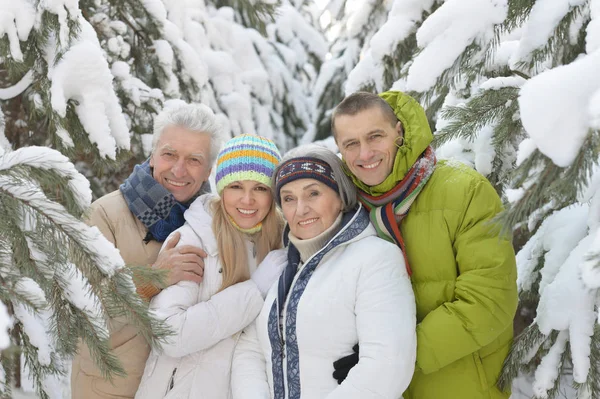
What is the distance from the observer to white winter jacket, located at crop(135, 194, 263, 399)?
2.29 metres

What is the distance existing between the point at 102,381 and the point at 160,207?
0.77 meters

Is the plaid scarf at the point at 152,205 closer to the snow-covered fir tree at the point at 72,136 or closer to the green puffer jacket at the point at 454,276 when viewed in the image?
the snow-covered fir tree at the point at 72,136

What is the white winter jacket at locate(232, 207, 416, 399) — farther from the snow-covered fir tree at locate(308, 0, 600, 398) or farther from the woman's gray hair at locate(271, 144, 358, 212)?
the snow-covered fir tree at locate(308, 0, 600, 398)

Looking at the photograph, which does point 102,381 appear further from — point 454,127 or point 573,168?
point 573,168

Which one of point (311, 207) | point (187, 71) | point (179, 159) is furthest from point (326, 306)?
point (187, 71)

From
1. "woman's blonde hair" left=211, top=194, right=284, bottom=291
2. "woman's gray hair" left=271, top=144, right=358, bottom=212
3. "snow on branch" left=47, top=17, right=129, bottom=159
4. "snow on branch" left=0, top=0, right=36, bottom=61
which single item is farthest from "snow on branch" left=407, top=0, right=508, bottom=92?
"snow on branch" left=0, top=0, right=36, bottom=61

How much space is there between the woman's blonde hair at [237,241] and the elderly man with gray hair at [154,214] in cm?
10

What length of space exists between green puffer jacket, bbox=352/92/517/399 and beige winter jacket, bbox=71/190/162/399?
1081 mm

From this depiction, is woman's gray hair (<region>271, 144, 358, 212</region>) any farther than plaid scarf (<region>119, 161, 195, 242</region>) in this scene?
No

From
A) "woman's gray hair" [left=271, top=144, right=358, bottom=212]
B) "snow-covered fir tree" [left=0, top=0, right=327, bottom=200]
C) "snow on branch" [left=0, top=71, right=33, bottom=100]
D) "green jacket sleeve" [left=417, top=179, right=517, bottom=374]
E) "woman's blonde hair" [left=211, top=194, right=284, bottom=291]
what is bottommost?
"green jacket sleeve" [left=417, top=179, right=517, bottom=374]

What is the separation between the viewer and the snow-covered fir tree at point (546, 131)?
1151 mm

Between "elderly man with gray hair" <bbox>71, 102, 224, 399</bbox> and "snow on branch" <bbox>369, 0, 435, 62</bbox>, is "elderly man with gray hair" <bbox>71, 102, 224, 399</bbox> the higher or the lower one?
the lower one

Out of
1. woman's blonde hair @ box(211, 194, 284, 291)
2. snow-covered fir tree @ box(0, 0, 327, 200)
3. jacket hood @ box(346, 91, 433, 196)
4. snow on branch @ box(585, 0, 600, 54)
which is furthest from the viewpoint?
snow-covered fir tree @ box(0, 0, 327, 200)

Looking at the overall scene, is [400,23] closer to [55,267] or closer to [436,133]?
[436,133]
